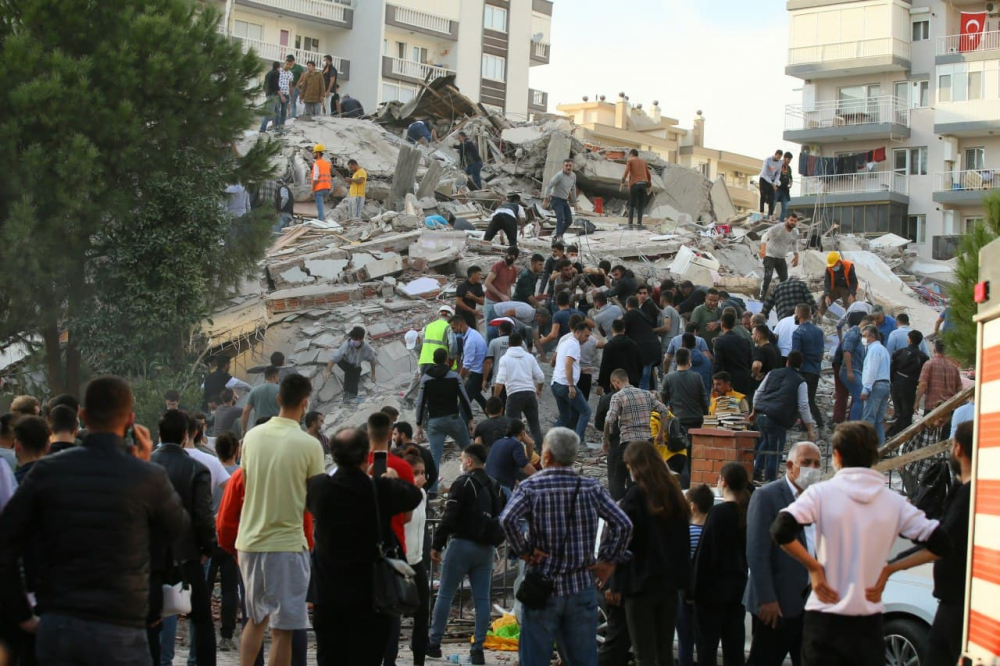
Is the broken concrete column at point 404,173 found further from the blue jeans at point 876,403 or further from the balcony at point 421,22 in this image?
the balcony at point 421,22

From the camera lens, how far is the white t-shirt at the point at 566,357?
584 inches

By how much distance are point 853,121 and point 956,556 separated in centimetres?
4596

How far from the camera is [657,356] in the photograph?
15.9m

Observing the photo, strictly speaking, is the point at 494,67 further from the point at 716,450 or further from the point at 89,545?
the point at 89,545

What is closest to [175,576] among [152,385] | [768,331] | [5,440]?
[5,440]

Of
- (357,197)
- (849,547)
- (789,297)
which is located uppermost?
(357,197)

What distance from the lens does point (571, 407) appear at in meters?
15.0

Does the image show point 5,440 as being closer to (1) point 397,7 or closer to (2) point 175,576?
(2) point 175,576

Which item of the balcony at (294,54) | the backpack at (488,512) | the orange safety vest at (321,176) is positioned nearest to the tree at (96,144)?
the orange safety vest at (321,176)

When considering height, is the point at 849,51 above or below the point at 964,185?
above

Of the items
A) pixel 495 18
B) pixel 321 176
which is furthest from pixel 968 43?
pixel 321 176

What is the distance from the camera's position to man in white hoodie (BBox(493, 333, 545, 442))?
575 inches

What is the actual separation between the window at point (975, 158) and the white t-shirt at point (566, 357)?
3694 cm

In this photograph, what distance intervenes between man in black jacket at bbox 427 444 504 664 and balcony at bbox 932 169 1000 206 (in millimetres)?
40411
